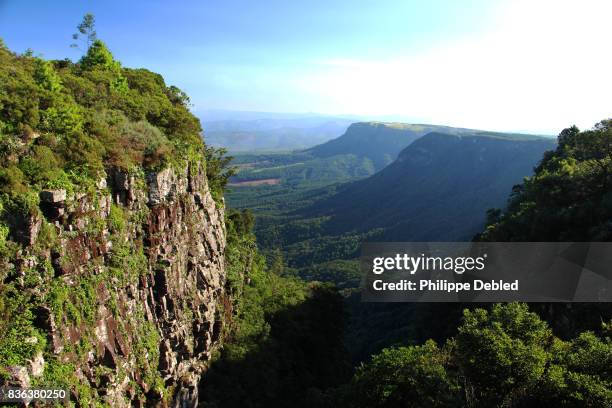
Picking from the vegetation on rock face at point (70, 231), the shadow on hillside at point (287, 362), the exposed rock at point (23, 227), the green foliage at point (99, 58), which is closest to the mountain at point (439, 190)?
the shadow on hillside at point (287, 362)

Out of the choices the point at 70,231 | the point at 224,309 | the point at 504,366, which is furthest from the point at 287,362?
the point at 70,231

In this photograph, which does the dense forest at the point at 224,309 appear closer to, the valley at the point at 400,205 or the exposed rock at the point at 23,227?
the exposed rock at the point at 23,227

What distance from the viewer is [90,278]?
51.3ft

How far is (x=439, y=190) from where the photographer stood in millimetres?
169625

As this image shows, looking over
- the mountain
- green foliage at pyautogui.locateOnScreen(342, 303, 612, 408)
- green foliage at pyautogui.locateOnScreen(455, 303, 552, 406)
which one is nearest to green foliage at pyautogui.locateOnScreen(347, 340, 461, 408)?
green foliage at pyautogui.locateOnScreen(342, 303, 612, 408)

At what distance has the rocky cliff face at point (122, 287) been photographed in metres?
13.8

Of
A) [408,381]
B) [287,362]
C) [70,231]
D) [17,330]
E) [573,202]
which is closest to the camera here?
[17,330]

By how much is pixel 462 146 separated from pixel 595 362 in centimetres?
18682

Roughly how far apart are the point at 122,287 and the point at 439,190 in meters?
164

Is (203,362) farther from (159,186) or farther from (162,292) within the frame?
(159,186)

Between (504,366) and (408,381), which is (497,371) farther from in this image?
(408,381)

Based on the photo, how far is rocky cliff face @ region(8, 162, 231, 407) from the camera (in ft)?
45.2

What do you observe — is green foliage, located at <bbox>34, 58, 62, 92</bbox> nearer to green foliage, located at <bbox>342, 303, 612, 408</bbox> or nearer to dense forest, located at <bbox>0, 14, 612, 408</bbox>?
dense forest, located at <bbox>0, 14, 612, 408</bbox>

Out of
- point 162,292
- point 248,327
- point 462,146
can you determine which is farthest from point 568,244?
point 462,146
